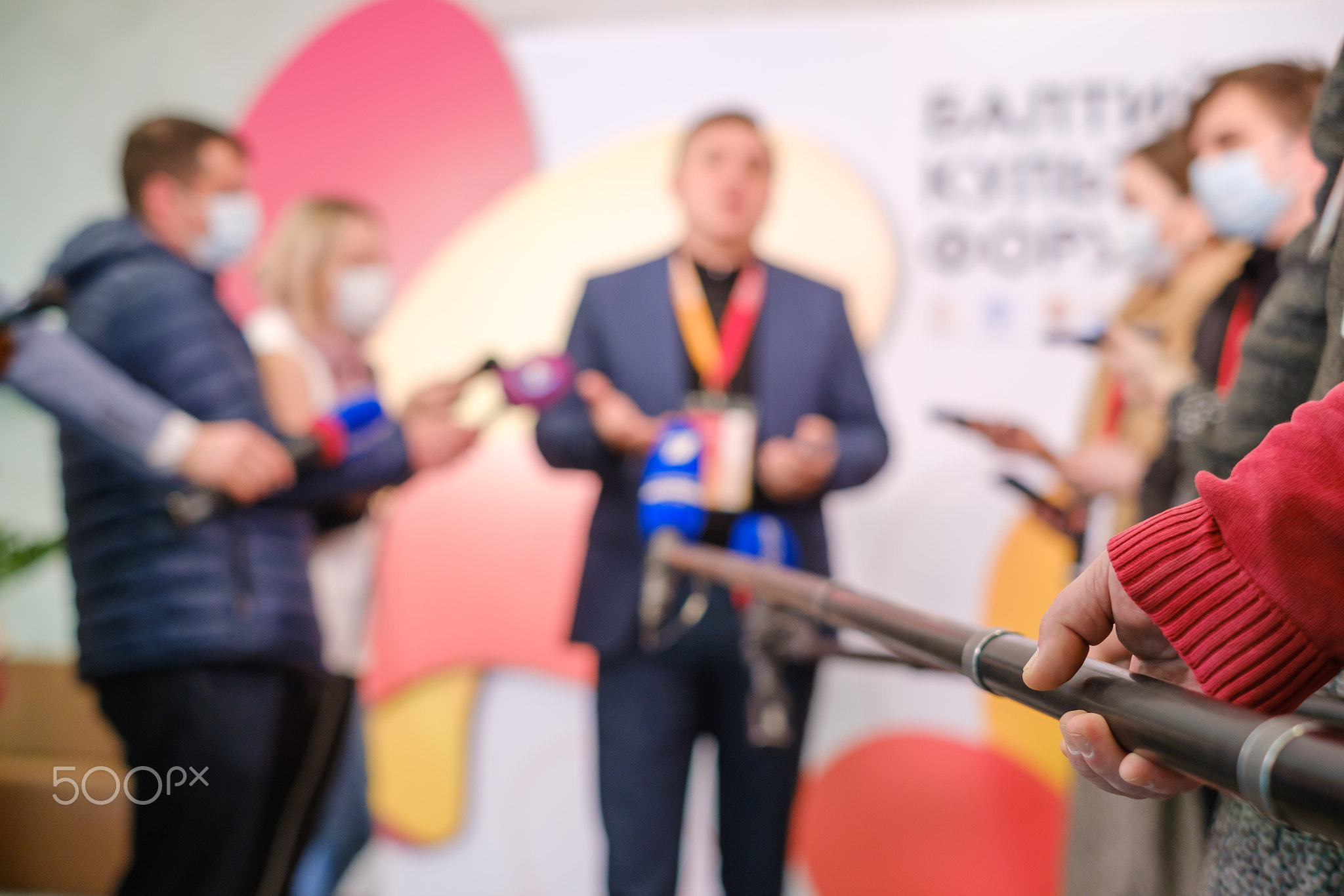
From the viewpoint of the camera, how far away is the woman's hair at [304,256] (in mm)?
2275

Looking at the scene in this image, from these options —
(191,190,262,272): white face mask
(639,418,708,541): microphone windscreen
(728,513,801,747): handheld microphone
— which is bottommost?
(728,513,801,747): handheld microphone

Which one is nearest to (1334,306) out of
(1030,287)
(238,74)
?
(1030,287)

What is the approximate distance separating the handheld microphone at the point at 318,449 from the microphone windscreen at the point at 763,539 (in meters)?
0.74

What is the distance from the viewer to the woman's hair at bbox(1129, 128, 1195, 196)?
2000 millimetres

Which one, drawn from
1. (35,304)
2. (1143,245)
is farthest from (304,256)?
(1143,245)

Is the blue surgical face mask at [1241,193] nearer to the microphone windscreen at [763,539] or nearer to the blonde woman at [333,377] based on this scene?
the microphone windscreen at [763,539]

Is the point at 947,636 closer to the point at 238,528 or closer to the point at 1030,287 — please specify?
the point at 238,528

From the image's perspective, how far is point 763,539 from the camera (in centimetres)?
183

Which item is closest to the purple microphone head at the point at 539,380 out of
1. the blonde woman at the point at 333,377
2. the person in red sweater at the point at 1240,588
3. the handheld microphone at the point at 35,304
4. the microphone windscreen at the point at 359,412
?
the blonde woman at the point at 333,377

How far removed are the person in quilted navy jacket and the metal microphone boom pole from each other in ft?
3.95

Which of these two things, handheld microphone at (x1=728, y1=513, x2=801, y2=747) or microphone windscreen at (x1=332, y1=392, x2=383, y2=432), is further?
microphone windscreen at (x1=332, y1=392, x2=383, y2=432)

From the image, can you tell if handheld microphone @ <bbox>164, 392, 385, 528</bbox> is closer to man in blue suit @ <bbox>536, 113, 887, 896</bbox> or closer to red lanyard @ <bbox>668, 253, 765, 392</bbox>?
man in blue suit @ <bbox>536, 113, 887, 896</bbox>

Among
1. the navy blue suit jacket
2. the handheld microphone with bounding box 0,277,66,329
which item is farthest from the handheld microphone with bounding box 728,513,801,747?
the handheld microphone with bounding box 0,277,66,329

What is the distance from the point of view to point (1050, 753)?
2287mm
